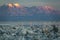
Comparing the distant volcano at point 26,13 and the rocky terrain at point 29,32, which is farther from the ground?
the distant volcano at point 26,13

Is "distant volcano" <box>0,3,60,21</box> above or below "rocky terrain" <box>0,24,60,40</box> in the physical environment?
above

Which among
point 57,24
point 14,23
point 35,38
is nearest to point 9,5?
point 14,23

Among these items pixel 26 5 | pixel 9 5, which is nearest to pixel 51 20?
pixel 26 5

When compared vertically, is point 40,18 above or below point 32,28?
above

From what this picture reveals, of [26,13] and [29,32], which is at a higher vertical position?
[26,13]

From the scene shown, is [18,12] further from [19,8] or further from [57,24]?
[57,24]

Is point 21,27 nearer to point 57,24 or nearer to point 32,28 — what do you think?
point 32,28

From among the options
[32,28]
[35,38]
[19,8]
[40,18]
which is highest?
[19,8]
